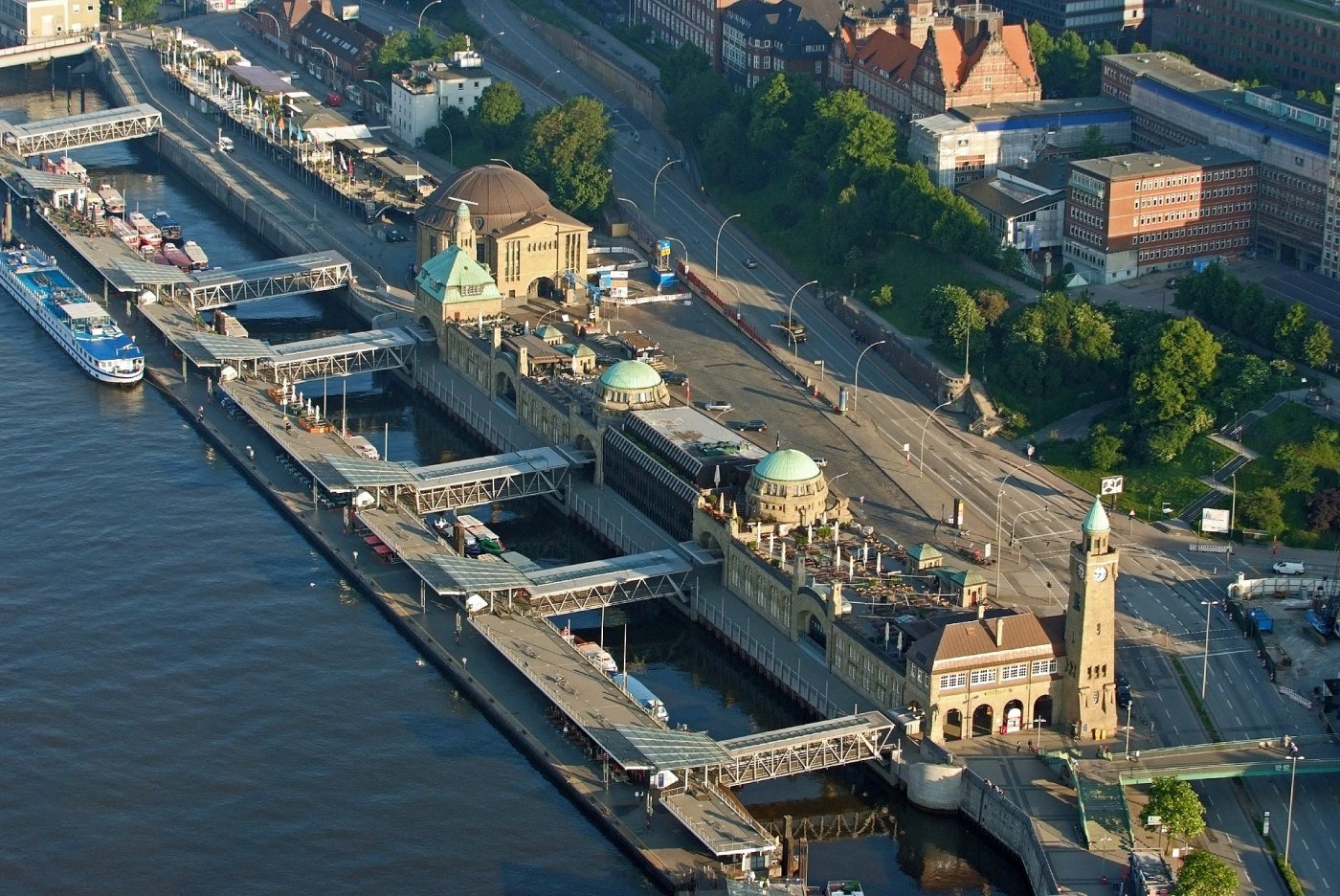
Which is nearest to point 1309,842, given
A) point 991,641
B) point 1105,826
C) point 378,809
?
point 1105,826

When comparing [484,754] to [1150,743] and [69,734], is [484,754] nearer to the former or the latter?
[69,734]

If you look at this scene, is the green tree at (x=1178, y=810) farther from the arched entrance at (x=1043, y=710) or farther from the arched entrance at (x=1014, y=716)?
the arched entrance at (x=1043, y=710)

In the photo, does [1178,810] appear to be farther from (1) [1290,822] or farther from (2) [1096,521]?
(2) [1096,521]

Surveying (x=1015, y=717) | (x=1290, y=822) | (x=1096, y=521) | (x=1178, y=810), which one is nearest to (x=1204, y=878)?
(x=1178, y=810)

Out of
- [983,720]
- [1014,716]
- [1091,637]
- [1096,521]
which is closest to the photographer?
[1096,521]

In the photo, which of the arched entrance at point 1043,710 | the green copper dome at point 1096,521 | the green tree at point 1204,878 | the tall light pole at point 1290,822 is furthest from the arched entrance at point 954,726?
the green tree at point 1204,878
